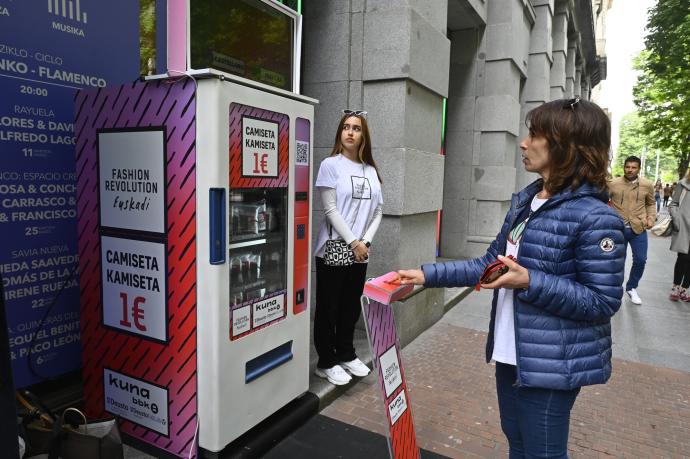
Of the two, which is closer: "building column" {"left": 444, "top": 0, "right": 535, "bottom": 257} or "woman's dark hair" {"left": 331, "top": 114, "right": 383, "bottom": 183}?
"woman's dark hair" {"left": 331, "top": 114, "right": 383, "bottom": 183}

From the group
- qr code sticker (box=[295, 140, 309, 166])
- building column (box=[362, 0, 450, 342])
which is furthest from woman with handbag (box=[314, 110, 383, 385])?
building column (box=[362, 0, 450, 342])

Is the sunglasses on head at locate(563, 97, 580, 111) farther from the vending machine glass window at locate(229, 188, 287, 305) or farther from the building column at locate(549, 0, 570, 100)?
the building column at locate(549, 0, 570, 100)

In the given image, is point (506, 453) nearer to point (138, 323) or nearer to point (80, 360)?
point (138, 323)

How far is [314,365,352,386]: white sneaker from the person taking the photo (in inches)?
152

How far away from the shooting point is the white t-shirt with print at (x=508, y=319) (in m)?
2.04

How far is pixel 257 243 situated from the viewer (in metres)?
2.99

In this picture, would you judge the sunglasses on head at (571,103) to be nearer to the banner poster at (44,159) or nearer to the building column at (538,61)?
the banner poster at (44,159)

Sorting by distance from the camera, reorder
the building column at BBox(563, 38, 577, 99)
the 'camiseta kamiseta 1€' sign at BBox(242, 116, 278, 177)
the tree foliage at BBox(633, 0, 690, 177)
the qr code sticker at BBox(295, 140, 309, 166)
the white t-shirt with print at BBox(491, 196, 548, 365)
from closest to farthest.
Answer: the white t-shirt with print at BBox(491, 196, 548, 365) < the 'camiseta kamiseta 1€' sign at BBox(242, 116, 278, 177) < the qr code sticker at BBox(295, 140, 309, 166) < the building column at BBox(563, 38, 577, 99) < the tree foliage at BBox(633, 0, 690, 177)

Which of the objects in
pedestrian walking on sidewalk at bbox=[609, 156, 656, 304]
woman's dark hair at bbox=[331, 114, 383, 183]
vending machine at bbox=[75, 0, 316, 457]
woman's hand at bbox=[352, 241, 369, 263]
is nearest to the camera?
vending machine at bbox=[75, 0, 316, 457]

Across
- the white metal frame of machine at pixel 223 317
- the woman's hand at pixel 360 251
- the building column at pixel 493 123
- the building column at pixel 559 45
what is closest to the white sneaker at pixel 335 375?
the white metal frame of machine at pixel 223 317

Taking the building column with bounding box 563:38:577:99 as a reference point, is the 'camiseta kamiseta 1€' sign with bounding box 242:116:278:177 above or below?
below

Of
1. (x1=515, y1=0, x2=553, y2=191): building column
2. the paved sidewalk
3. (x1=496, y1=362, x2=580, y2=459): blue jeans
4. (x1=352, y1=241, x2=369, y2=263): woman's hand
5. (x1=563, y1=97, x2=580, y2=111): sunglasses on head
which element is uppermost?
(x1=515, y1=0, x2=553, y2=191): building column

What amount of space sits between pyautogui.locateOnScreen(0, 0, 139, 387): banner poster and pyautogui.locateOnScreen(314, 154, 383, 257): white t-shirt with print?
1534 millimetres

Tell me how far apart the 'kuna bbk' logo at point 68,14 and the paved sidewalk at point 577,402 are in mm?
2986
